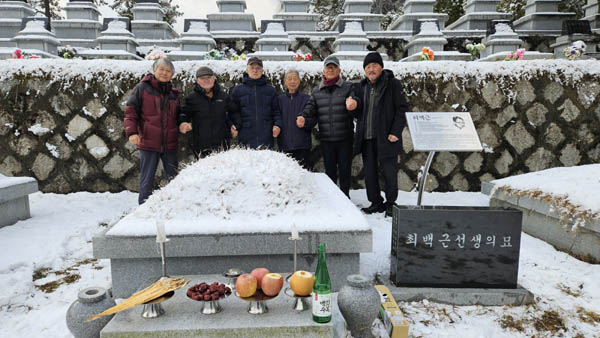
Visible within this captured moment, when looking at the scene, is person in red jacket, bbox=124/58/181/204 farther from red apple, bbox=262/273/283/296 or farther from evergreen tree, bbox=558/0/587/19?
evergreen tree, bbox=558/0/587/19

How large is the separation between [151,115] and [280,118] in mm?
1452

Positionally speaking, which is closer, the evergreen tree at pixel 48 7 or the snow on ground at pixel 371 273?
the snow on ground at pixel 371 273

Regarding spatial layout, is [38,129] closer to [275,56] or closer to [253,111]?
[253,111]

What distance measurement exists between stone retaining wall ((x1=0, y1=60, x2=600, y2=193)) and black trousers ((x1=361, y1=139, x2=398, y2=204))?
102 cm

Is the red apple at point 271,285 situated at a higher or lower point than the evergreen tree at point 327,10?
lower

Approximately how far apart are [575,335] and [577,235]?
4.19 feet

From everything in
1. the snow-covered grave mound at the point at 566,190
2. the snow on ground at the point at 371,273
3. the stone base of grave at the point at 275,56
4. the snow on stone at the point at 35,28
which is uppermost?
the snow on stone at the point at 35,28

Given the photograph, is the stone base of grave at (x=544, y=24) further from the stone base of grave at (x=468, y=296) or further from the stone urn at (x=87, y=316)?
the stone urn at (x=87, y=316)

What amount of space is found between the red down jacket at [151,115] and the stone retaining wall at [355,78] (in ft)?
3.17

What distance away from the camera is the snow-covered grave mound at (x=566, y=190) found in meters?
2.93

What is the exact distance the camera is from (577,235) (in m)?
3.02

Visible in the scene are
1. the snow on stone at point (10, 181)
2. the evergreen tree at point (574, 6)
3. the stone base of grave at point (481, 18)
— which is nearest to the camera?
the snow on stone at point (10, 181)

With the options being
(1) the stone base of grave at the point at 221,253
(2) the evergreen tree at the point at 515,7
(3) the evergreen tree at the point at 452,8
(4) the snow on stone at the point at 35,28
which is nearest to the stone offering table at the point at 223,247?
(1) the stone base of grave at the point at 221,253

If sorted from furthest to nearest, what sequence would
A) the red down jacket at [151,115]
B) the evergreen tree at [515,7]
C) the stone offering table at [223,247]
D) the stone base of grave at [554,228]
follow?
the evergreen tree at [515,7]
the red down jacket at [151,115]
the stone base of grave at [554,228]
the stone offering table at [223,247]
